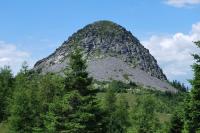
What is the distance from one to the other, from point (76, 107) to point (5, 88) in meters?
69.8

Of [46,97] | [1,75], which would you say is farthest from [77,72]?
[1,75]

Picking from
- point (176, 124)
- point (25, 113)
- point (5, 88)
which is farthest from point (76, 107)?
point (5, 88)

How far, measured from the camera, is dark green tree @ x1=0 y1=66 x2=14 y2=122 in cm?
9932

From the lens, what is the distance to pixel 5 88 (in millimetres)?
104250

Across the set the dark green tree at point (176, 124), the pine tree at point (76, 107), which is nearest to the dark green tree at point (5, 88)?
the dark green tree at point (176, 124)

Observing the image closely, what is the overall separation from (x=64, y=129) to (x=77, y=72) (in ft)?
14.2

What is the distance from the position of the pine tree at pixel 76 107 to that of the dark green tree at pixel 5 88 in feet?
178

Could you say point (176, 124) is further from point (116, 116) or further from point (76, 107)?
point (116, 116)

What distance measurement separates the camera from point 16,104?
65562 mm

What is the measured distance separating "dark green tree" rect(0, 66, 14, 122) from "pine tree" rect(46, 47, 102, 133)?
178 ft

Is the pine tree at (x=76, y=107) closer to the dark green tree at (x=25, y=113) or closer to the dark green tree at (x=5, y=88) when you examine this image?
the dark green tree at (x=25, y=113)

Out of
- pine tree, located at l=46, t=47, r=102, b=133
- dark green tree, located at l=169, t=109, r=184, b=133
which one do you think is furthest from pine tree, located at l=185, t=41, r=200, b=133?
dark green tree, located at l=169, t=109, r=184, b=133

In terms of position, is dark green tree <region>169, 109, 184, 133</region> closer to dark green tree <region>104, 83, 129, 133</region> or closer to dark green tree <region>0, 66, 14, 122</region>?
dark green tree <region>0, 66, 14, 122</region>

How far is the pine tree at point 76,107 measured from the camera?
36344 millimetres
